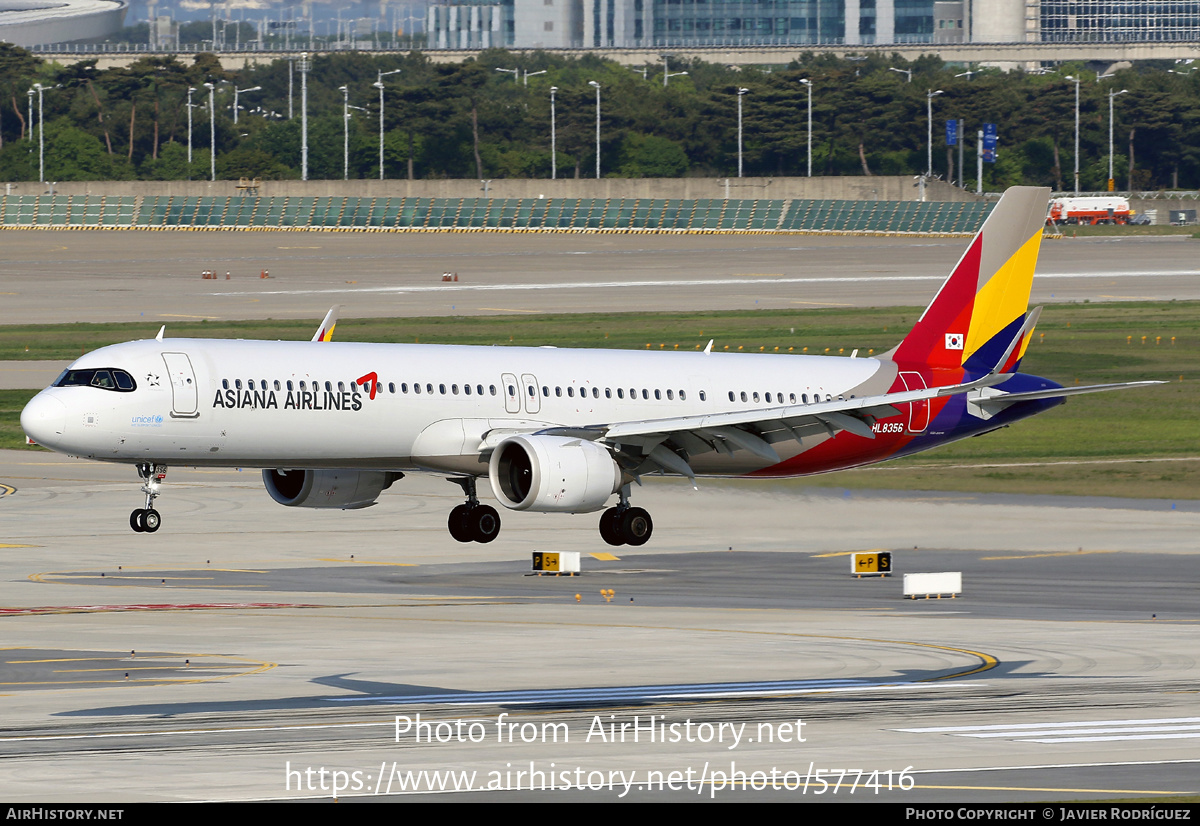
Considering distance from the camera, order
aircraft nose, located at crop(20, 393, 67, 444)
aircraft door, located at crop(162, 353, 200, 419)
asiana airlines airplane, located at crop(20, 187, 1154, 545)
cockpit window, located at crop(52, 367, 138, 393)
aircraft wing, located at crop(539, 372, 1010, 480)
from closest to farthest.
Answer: aircraft nose, located at crop(20, 393, 67, 444)
cockpit window, located at crop(52, 367, 138, 393)
aircraft door, located at crop(162, 353, 200, 419)
asiana airlines airplane, located at crop(20, 187, 1154, 545)
aircraft wing, located at crop(539, 372, 1010, 480)

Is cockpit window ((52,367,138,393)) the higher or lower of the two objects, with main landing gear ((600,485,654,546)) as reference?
higher

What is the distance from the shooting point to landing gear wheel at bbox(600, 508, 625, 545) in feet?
199

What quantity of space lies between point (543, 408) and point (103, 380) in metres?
12.9

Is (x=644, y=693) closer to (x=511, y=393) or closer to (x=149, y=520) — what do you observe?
(x=149, y=520)

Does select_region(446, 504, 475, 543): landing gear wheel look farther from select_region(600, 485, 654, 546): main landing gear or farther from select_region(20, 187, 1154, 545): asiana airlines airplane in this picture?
select_region(600, 485, 654, 546): main landing gear

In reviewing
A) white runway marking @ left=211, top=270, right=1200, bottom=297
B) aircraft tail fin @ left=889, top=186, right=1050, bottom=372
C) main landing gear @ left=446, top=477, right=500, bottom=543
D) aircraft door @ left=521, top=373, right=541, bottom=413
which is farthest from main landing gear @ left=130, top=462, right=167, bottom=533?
white runway marking @ left=211, top=270, right=1200, bottom=297

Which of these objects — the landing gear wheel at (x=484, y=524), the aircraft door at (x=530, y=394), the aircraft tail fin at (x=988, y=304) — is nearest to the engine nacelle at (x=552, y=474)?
the aircraft door at (x=530, y=394)

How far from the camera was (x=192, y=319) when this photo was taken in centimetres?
14675

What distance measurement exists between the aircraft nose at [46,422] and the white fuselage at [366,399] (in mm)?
37

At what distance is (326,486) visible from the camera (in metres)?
59.4

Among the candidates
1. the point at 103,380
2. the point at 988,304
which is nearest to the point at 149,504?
the point at 103,380

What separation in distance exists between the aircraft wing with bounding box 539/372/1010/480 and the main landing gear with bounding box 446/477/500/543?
4.07 m

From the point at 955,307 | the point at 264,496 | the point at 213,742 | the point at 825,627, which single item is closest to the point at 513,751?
the point at 213,742

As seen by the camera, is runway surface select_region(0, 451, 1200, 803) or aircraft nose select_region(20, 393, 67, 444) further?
aircraft nose select_region(20, 393, 67, 444)
